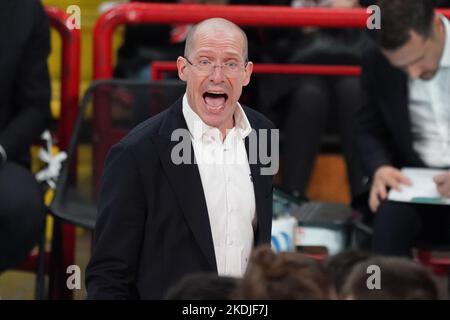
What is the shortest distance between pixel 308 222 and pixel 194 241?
1.81 m

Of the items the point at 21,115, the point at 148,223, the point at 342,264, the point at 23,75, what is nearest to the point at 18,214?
the point at 21,115

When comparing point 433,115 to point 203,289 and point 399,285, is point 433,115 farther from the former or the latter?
point 203,289

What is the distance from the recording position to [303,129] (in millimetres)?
5844

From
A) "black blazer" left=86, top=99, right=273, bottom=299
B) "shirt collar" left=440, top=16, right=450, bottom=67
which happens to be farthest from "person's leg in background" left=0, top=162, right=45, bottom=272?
"shirt collar" left=440, top=16, right=450, bottom=67

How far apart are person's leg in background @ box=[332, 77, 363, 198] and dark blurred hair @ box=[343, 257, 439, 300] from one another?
3.10 metres

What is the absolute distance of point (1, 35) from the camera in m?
4.93

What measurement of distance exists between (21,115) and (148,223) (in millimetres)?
1857

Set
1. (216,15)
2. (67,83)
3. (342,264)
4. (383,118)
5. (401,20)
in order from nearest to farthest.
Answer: (342,264) → (401,20) → (383,118) → (216,15) → (67,83)

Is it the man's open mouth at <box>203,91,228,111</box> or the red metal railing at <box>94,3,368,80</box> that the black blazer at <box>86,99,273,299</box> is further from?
the red metal railing at <box>94,3,368,80</box>

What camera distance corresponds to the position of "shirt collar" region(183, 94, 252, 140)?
10.8 feet

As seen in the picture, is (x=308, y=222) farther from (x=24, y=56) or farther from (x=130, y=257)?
(x=130, y=257)

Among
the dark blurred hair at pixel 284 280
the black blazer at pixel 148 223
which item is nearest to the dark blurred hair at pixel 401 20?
the black blazer at pixel 148 223
